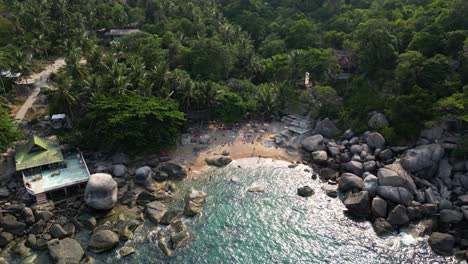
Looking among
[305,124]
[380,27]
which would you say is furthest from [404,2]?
[305,124]

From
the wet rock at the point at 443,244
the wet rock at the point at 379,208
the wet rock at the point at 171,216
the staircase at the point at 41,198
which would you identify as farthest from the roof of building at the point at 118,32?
the wet rock at the point at 443,244

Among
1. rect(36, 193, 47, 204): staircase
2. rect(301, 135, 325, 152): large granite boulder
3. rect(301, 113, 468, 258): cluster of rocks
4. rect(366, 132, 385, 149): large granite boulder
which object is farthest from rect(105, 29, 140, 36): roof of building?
rect(366, 132, 385, 149): large granite boulder

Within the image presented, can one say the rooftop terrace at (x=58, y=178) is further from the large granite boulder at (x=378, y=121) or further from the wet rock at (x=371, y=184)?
the large granite boulder at (x=378, y=121)

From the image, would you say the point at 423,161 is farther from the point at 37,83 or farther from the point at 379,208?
the point at 37,83

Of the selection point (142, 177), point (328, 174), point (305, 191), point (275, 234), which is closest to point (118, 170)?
point (142, 177)

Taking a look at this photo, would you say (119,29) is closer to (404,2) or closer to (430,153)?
(404,2)

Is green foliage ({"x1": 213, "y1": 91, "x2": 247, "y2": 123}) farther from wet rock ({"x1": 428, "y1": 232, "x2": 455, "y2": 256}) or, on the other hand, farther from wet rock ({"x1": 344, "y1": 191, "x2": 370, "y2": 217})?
wet rock ({"x1": 428, "y1": 232, "x2": 455, "y2": 256})
